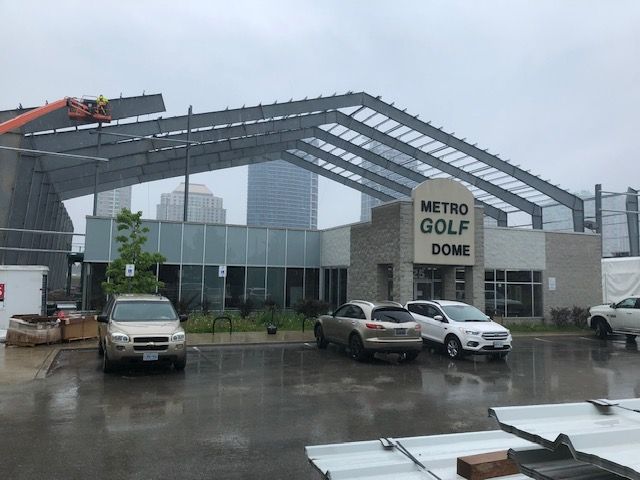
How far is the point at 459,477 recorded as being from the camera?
2.80 m

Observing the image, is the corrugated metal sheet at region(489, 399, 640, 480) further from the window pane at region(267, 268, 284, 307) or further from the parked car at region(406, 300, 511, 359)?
the window pane at region(267, 268, 284, 307)

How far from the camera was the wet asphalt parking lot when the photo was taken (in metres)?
6.16

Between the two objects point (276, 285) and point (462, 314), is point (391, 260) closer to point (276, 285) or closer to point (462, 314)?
point (462, 314)

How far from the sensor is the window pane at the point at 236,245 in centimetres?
2727

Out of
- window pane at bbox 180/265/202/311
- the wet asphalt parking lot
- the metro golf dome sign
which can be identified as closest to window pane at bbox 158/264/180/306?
window pane at bbox 180/265/202/311

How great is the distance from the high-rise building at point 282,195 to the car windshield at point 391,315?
2652cm

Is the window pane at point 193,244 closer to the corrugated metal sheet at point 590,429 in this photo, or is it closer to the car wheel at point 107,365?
the car wheel at point 107,365

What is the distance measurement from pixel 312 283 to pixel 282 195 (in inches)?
643

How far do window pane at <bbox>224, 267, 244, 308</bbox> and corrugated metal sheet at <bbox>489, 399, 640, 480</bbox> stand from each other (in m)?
24.6

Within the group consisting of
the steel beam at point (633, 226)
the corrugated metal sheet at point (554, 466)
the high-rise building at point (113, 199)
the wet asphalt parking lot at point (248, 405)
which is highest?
the high-rise building at point (113, 199)

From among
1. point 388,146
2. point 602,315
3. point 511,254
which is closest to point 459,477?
point 602,315

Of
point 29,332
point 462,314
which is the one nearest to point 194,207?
point 29,332

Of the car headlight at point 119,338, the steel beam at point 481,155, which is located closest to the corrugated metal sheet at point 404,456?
the car headlight at point 119,338

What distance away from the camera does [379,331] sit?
45.9 feet
